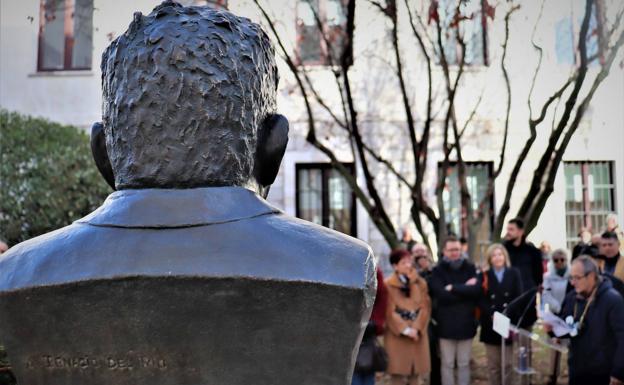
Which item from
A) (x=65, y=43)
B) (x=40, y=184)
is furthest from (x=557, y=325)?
(x=65, y=43)

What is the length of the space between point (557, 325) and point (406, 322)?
134cm

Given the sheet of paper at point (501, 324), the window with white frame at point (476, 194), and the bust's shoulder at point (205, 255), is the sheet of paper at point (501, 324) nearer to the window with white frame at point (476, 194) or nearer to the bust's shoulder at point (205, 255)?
the bust's shoulder at point (205, 255)

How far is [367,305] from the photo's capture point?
1.55 m

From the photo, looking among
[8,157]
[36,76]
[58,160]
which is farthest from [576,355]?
[36,76]

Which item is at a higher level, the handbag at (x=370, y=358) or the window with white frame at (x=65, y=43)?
the window with white frame at (x=65, y=43)

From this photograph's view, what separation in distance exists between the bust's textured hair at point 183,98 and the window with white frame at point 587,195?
12.7 meters

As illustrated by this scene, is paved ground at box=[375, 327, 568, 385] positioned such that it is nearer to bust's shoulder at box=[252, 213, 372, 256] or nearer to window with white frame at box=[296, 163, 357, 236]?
window with white frame at box=[296, 163, 357, 236]

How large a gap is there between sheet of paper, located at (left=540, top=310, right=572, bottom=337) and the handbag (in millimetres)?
1333

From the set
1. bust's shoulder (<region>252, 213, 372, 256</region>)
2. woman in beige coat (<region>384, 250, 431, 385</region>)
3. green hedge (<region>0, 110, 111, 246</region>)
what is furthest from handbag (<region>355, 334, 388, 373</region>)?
green hedge (<region>0, 110, 111, 246</region>)

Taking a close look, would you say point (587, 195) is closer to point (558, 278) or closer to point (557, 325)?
point (558, 278)

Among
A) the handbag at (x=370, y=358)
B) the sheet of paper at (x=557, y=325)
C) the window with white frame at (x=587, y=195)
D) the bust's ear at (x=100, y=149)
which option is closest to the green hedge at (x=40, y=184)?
the handbag at (x=370, y=358)

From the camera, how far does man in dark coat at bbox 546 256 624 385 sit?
474cm

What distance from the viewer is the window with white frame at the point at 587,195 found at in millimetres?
13489

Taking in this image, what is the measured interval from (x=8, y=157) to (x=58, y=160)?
2.72ft
